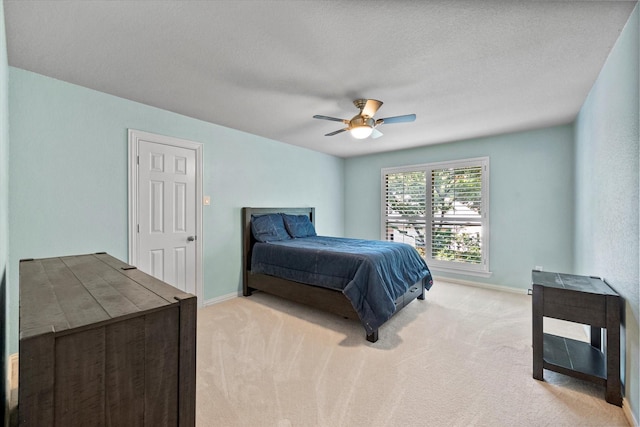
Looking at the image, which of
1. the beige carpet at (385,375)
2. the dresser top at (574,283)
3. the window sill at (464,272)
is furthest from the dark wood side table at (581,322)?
the window sill at (464,272)

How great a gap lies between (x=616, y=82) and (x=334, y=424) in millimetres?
2857

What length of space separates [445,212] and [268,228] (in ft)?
9.33

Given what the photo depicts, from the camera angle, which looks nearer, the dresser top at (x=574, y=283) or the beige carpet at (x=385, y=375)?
the beige carpet at (x=385, y=375)

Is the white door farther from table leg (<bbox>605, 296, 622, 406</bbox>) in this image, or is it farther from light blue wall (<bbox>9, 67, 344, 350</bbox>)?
table leg (<bbox>605, 296, 622, 406</bbox>)

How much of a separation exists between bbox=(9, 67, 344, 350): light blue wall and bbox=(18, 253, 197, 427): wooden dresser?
176cm

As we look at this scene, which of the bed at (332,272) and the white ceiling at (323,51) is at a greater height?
the white ceiling at (323,51)

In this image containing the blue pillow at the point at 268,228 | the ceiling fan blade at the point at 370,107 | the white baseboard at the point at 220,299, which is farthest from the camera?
the blue pillow at the point at 268,228

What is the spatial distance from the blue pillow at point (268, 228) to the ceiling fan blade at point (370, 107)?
2.08 m

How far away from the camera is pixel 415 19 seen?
1.62 meters

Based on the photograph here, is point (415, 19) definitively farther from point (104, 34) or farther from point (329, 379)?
point (329, 379)

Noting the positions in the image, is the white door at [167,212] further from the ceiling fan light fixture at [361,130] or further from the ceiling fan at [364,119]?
the ceiling fan light fixture at [361,130]

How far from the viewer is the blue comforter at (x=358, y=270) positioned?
2.61m

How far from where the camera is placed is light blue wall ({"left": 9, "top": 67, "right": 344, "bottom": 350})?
2254 mm

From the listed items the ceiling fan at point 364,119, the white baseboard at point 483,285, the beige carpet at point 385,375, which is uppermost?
the ceiling fan at point 364,119
